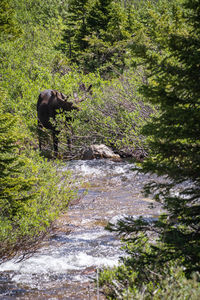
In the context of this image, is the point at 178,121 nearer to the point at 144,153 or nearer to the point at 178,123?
the point at 178,123

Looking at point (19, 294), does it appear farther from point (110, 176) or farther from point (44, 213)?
point (110, 176)

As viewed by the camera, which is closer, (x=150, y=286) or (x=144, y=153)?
(x=150, y=286)

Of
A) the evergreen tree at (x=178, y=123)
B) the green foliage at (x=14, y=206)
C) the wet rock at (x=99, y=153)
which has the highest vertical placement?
the evergreen tree at (x=178, y=123)

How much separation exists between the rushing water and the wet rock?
317 cm

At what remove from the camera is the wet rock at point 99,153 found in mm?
14104

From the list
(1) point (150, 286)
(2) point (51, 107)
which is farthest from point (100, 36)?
(1) point (150, 286)

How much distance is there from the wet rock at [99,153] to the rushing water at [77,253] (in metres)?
3.17

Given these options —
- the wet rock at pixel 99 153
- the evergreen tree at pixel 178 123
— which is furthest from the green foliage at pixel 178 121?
the wet rock at pixel 99 153

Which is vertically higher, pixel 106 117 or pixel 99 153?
pixel 106 117

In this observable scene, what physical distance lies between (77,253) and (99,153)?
809cm

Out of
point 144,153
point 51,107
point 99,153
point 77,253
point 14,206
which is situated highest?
point 14,206

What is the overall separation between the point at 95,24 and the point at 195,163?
2489 centimetres

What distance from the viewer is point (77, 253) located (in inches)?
245

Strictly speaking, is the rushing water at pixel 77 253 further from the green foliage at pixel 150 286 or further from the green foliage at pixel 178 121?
the green foliage at pixel 178 121
